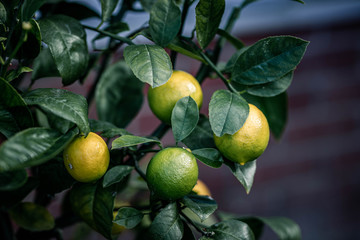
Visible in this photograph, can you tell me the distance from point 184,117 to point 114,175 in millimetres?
92

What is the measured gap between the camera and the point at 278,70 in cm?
35

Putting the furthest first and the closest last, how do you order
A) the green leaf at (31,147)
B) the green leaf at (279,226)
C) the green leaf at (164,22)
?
the green leaf at (279,226) → the green leaf at (164,22) → the green leaf at (31,147)

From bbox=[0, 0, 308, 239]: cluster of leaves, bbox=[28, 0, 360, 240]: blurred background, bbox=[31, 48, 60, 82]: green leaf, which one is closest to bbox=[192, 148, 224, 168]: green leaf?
bbox=[0, 0, 308, 239]: cluster of leaves

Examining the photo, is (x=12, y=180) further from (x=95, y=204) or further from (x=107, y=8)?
(x=107, y=8)

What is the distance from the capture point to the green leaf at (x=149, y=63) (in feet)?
1.00

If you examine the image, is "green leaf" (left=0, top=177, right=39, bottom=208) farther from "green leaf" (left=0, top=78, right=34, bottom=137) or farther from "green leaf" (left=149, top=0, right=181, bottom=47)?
"green leaf" (left=149, top=0, right=181, bottom=47)

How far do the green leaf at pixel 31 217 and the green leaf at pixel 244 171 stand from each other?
23cm

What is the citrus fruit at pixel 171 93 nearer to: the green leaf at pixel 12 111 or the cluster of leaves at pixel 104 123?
the cluster of leaves at pixel 104 123

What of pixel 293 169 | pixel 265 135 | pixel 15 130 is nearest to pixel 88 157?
pixel 15 130

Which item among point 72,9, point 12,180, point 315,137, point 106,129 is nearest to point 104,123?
point 106,129

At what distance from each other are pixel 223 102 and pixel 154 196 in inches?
4.7

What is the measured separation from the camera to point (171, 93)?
0.35 meters

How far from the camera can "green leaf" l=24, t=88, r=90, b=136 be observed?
28cm

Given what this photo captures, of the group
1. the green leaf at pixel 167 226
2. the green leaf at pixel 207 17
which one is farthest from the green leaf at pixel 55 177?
the green leaf at pixel 207 17
